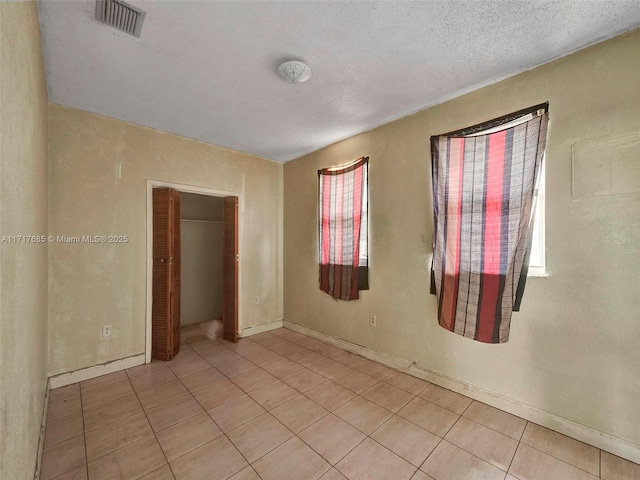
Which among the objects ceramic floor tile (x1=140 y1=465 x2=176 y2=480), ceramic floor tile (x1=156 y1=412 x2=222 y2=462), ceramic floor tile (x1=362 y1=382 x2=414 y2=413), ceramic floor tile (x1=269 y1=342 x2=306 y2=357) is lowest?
ceramic floor tile (x1=269 y1=342 x2=306 y2=357)

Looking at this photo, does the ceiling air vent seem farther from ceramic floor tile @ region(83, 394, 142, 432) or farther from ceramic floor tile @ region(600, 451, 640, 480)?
ceramic floor tile @ region(600, 451, 640, 480)

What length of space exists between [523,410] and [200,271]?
4.44 m

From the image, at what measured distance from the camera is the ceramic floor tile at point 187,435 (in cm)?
175

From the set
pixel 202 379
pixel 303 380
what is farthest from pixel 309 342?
pixel 202 379

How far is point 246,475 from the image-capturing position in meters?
1.56

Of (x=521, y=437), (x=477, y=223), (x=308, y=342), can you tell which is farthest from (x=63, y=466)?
(x=477, y=223)

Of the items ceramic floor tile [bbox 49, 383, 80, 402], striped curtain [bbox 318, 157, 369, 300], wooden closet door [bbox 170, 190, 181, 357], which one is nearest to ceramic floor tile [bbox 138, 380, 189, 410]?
ceramic floor tile [bbox 49, 383, 80, 402]

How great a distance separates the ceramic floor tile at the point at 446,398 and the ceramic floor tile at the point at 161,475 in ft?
6.20

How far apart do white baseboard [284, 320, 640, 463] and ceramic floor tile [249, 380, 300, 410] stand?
3.43ft

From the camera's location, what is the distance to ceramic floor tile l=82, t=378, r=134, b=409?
7.45 ft

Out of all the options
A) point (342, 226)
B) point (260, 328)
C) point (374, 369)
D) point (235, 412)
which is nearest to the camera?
point (235, 412)

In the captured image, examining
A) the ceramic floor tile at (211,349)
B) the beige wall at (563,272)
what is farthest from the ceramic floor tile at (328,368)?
the ceramic floor tile at (211,349)

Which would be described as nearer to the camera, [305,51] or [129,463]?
[129,463]

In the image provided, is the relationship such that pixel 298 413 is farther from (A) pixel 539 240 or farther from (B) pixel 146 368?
(A) pixel 539 240
